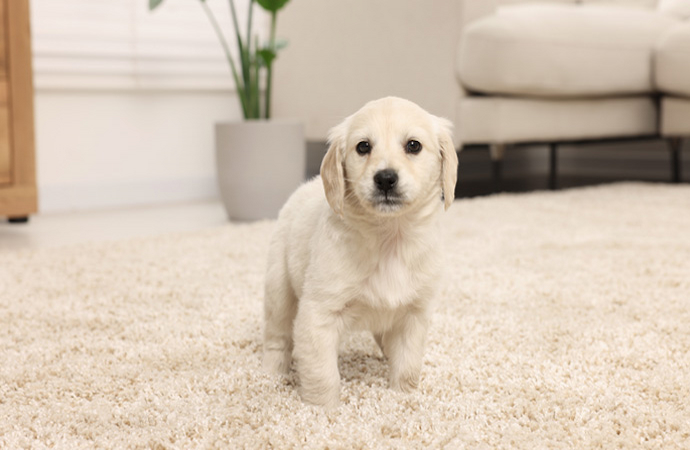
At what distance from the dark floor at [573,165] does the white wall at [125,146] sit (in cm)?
63

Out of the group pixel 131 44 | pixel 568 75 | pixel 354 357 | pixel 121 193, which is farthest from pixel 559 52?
pixel 354 357

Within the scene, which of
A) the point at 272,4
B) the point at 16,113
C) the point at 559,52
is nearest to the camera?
the point at 16,113

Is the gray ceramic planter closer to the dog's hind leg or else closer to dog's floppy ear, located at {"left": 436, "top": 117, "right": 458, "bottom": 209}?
the dog's hind leg

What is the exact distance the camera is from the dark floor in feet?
13.0

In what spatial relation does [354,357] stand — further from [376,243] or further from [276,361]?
[376,243]

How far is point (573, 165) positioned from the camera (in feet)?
15.4

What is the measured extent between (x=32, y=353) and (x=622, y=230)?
69.9 inches

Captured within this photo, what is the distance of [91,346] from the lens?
1151mm

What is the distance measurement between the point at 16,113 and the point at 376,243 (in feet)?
5.22

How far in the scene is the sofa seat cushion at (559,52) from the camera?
268cm

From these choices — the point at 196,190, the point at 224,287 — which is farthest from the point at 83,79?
the point at 224,287

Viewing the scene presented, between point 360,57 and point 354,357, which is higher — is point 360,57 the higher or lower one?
the higher one

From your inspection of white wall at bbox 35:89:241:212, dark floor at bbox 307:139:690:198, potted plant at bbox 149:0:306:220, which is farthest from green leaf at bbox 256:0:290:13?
dark floor at bbox 307:139:690:198

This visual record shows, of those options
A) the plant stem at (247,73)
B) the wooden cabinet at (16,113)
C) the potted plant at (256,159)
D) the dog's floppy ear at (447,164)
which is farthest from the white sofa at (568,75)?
the dog's floppy ear at (447,164)
